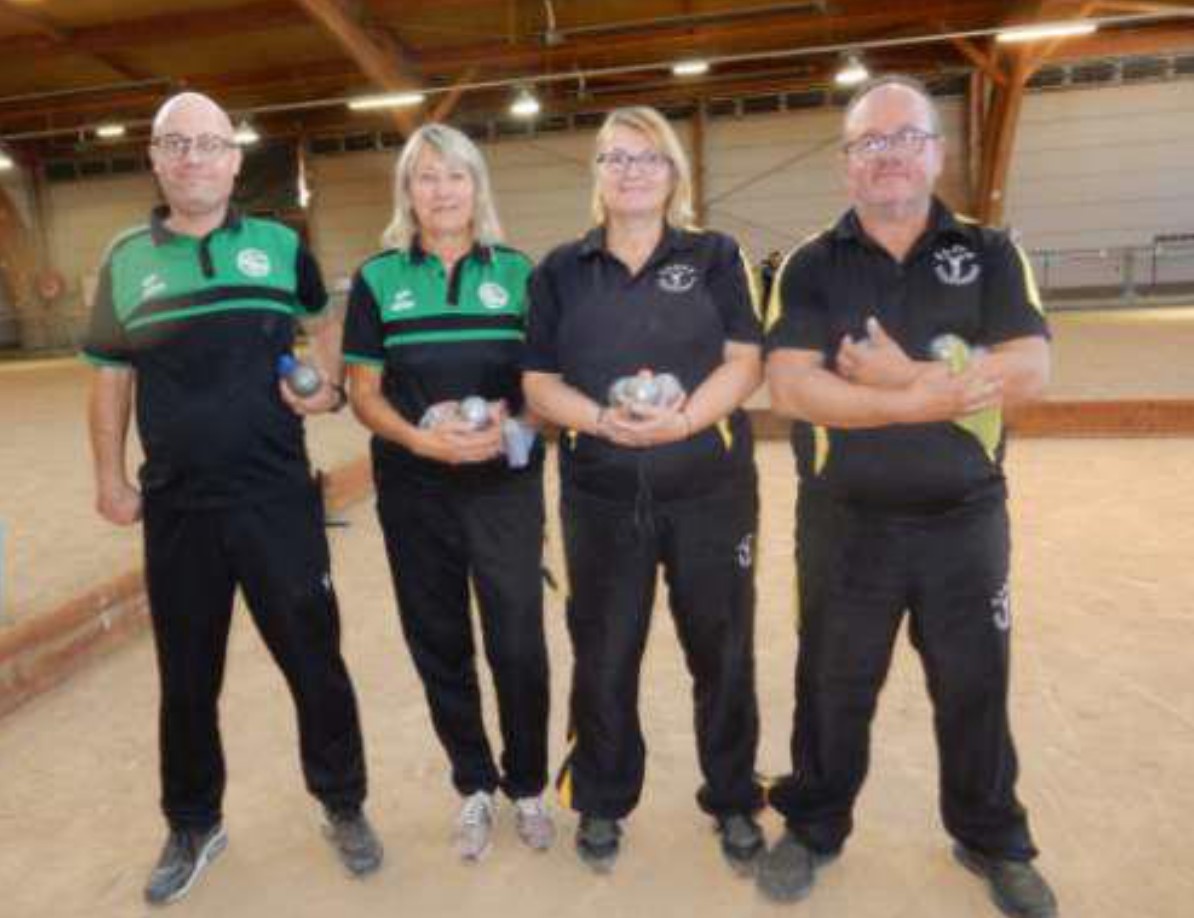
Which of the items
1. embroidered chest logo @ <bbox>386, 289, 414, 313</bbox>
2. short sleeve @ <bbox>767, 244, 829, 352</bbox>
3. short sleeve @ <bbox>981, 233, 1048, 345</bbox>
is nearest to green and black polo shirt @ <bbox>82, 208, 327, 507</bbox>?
embroidered chest logo @ <bbox>386, 289, 414, 313</bbox>

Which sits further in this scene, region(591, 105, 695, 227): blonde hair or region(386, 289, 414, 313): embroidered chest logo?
region(386, 289, 414, 313): embroidered chest logo

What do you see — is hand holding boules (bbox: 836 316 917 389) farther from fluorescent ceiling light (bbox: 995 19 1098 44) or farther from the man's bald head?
fluorescent ceiling light (bbox: 995 19 1098 44)

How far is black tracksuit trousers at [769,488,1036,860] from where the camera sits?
1.75 meters

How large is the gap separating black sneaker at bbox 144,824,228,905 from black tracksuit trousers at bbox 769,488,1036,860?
4.38ft

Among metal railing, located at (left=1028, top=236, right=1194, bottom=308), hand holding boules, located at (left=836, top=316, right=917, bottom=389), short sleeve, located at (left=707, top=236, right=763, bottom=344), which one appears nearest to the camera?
hand holding boules, located at (left=836, top=316, right=917, bottom=389)

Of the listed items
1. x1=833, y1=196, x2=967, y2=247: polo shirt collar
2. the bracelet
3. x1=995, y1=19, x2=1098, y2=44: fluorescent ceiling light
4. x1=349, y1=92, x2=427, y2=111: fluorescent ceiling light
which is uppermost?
x1=349, y1=92, x2=427, y2=111: fluorescent ceiling light

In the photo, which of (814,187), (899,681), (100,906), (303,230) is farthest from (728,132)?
(100,906)

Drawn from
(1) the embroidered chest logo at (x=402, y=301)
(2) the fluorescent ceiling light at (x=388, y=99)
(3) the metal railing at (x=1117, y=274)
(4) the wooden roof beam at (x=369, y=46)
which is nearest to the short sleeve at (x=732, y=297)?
(1) the embroidered chest logo at (x=402, y=301)

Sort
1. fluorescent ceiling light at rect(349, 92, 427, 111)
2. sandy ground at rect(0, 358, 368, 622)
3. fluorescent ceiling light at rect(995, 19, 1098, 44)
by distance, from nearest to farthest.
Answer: sandy ground at rect(0, 358, 368, 622) < fluorescent ceiling light at rect(995, 19, 1098, 44) < fluorescent ceiling light at rect(349, 92, 427, 111)

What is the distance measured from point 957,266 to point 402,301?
1.09m

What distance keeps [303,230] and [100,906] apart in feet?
57.1

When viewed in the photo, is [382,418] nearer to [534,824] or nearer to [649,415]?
[649,415]

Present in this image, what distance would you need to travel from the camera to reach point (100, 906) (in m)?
2.06

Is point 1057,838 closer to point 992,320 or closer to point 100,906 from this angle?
point 992,320
